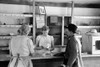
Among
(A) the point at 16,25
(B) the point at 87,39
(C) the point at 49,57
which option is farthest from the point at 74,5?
(C) the point at 49,57

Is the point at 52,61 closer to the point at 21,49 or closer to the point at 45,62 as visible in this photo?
the point at 45,62

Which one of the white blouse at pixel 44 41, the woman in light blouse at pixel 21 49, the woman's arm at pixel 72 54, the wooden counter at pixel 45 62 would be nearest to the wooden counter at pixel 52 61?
the wooden counter at pixel 45 62

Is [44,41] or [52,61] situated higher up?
[44,41]

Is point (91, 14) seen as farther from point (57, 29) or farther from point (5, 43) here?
point (5, 43)

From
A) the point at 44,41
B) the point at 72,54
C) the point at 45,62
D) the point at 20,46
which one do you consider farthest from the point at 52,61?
the point at 44,41

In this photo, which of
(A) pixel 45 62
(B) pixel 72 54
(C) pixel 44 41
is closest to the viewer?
(B) pixel 72 54

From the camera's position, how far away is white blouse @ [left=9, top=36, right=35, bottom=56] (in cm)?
303

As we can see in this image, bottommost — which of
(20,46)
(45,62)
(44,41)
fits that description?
(45,62)

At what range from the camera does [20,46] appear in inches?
119

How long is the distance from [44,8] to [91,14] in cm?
226

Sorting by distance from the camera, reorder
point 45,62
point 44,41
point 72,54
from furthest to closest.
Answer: point 44,41, point 45,62, point 72,54

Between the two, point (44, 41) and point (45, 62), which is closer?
point (45, 62)

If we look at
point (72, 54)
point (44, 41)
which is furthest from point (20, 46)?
point (44, 41)

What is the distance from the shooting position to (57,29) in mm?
7156
